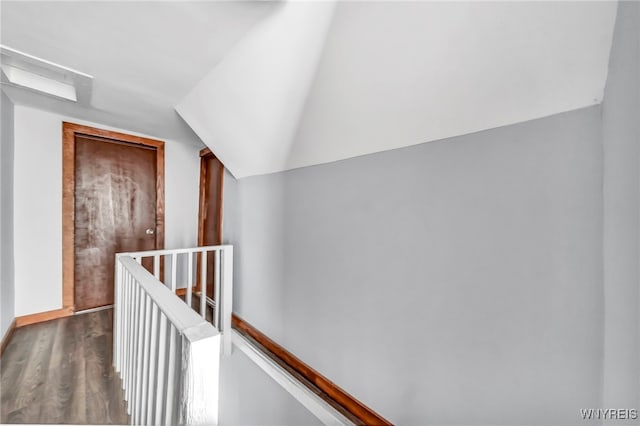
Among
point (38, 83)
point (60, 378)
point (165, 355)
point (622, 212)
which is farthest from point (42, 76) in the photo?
point (622, 212)

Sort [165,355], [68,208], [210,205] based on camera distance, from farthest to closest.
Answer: [210,205] → [68,208] → [165,355]

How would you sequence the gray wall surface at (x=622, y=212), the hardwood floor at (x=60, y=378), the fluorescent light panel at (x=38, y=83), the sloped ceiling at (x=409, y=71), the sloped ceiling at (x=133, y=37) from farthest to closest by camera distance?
the fluorescent light panel at (x=38, y=83)
the hardwood floor at (x=60, y=378)
the sloped ceiling at (x=133, y=37)
the sloped ceiling at (x=409, y=71)
the gray wall surface at (x=622, y=212)

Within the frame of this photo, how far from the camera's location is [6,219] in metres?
1.97

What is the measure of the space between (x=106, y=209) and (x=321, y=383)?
2.61 m

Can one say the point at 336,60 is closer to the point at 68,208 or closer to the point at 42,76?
the point at 42,76

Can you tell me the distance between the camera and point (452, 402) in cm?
111

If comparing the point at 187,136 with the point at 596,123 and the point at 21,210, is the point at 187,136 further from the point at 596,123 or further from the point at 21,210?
the point at 596,123

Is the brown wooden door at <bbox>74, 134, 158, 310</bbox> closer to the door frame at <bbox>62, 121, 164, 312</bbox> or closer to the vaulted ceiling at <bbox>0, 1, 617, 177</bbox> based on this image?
the door frame at <bbox>62, 121, 164, 312</bbox>

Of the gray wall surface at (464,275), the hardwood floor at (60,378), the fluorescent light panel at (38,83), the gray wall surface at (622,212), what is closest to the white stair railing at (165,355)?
the hardwood floor at (60,378)

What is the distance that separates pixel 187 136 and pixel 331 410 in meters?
2.85

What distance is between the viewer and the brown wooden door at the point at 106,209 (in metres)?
2.49

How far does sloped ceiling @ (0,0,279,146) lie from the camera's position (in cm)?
109

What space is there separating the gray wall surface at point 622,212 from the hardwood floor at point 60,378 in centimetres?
198

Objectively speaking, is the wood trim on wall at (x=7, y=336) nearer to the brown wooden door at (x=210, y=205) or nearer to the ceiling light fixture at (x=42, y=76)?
the brown wooden door at (x=210, y=205)
